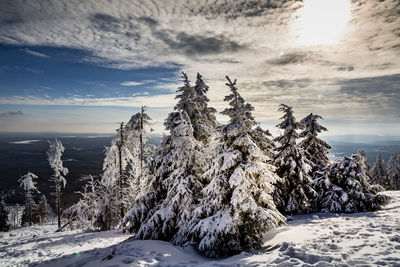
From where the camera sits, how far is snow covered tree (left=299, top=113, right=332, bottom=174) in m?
20.8

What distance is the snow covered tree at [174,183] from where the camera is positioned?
39.5 ft

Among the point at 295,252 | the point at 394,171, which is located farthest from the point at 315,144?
the point at 394,171

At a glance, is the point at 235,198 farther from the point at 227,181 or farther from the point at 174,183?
the point at 174,183

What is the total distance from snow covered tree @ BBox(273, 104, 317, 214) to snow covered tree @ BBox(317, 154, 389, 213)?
1451mm

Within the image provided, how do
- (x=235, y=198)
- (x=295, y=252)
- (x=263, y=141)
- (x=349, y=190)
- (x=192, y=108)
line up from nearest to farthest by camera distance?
(x=295, y=252), (x=235, y=198), (x=192, y=108), (x=263, y=141), (x=349, y=190)

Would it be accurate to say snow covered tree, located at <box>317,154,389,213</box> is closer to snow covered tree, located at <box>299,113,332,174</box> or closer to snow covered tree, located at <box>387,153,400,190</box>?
snow covered tree, located at <box>299,113,332,174</box>

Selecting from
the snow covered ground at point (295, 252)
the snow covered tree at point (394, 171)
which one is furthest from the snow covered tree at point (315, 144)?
the snow covered tree at point (394, 171)

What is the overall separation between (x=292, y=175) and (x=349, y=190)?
15.8ft

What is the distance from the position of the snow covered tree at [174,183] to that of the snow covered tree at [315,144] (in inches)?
551

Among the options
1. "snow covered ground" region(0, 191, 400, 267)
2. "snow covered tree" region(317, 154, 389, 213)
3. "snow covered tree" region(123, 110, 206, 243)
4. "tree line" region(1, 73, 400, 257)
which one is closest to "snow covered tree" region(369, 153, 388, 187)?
"snow covered tree" region(317, 154, 389, 213)

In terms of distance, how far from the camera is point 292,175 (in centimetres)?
1806

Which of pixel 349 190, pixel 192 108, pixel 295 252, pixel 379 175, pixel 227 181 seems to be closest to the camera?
pixel 295 252

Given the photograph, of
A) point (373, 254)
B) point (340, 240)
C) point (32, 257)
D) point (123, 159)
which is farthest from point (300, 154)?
point (32, 257)

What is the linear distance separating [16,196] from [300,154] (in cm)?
19346
